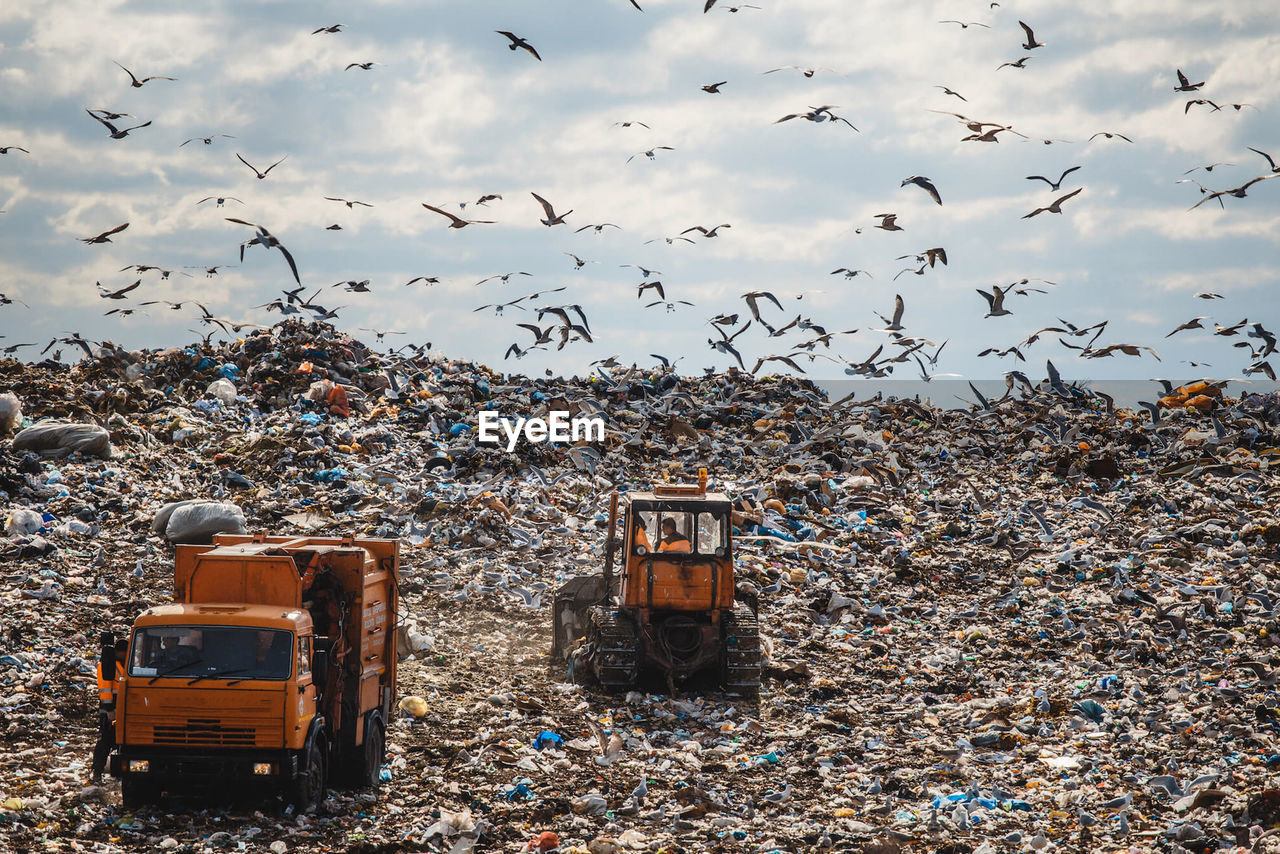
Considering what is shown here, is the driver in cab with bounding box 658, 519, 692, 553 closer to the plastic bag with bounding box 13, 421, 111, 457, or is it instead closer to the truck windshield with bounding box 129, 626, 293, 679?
the truck windshield with bounding box 129, 626, 293, 679

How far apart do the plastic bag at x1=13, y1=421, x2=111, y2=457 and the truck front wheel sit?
11.0 metres

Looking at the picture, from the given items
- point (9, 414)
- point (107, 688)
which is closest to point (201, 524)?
point (9, 414)

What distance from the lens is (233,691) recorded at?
19.6ft

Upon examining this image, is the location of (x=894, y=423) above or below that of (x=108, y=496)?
above

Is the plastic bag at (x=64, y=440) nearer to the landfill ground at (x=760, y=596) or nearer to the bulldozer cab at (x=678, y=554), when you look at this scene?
the landfill ground at (x=760, y=596)

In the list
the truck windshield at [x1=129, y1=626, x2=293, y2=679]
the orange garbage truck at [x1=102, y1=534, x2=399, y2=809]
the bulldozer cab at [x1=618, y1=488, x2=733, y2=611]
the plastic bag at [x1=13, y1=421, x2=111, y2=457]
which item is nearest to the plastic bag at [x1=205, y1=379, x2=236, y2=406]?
the plastic bag at [x1=13, y1=421, x2=111, y2=457]

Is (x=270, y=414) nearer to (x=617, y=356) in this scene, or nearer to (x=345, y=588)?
(x=617, y=356)

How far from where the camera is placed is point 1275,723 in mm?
7770

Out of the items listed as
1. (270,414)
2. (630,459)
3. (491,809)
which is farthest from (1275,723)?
(270,414)

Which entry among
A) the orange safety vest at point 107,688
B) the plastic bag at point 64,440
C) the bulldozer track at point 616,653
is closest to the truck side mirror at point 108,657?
the orange safety vest at point 107,688

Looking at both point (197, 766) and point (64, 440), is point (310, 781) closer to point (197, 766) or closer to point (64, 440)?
point (197, 766)

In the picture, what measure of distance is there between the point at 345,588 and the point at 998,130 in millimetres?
7764

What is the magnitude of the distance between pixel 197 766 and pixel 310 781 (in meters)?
0.64

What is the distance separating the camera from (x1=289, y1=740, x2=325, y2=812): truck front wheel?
6.11 m
